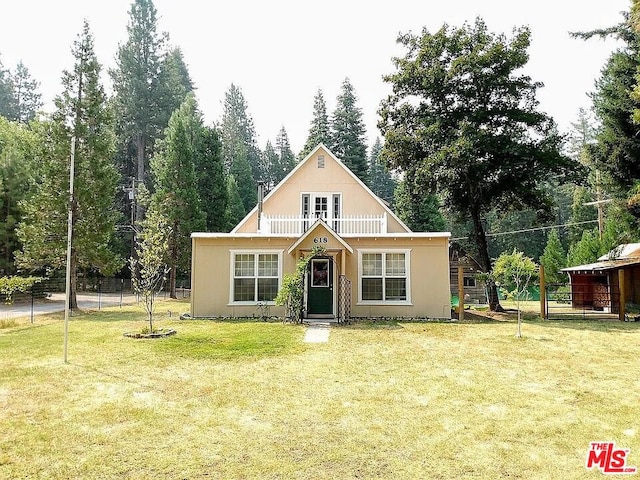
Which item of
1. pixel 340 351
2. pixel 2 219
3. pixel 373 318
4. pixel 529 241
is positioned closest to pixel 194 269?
pixel 373 318

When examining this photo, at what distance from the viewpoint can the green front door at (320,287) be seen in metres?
15.7

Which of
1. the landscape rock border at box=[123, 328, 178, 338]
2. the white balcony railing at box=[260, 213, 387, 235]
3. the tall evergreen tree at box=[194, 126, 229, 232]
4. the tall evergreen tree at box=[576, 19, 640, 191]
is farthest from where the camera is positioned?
the tall evergreen tree at box=[194, 126, 229, 232]

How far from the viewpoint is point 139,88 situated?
4366cm

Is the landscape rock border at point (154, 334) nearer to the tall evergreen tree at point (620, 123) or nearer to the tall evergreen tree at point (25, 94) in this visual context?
the tall evergreen tree at point (620, 123)

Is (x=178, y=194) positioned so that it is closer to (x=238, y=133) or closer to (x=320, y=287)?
(x=320, y=287)

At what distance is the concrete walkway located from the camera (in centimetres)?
1122

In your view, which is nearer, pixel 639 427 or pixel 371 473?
pixel 371 473

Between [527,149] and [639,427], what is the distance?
14.8 metres

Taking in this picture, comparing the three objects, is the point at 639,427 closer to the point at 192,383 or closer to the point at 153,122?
the point at 192,383

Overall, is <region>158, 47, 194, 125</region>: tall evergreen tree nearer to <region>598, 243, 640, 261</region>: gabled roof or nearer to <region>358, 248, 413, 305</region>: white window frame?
<region>358, 248, 413, 305</region>: white window frame

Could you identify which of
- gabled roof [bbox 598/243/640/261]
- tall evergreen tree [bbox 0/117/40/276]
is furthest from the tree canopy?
tall evergreen tree [bbox 0/117/40/276]

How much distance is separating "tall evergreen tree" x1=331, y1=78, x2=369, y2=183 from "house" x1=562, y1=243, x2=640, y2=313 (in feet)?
81.5

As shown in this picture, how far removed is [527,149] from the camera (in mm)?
18219

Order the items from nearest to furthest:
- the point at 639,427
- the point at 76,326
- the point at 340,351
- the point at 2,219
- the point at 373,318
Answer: the point at 639,427 → the point at 340,351 → the point at 76,326 → the point at 373,318 → the point at 2,219
